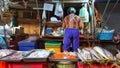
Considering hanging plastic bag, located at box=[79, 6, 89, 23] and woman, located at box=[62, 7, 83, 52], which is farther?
hanging plastic bag, located at box=[79, 6, 89, 23]

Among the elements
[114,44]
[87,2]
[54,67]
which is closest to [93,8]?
[87,2]

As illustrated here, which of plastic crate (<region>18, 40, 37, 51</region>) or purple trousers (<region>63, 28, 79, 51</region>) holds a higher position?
purple trousers (<region>63, 28, 79, 51</region>)

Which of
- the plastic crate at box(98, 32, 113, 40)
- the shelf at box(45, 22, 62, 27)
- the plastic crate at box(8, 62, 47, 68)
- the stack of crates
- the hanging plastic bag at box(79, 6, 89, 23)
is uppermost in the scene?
the hanging plastic bag at box(79, 6, 89, 23)

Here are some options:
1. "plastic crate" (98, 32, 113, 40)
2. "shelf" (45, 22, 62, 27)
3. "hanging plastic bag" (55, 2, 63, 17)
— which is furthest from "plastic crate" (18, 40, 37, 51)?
"plastic crate" (98, 32, 113, 40)

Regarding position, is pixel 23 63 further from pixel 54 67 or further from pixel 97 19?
pixel 97 19

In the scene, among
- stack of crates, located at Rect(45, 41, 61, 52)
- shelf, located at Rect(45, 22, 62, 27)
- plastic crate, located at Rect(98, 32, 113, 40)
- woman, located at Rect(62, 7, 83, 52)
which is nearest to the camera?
woman, located at Rect(62, 7, 83, 52)

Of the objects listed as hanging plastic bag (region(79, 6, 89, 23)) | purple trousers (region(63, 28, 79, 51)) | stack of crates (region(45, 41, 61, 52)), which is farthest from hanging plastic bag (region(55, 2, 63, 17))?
purple trousers (region(63, 28, 79, 51))

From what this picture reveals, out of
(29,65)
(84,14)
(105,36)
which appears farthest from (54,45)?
(29,65)

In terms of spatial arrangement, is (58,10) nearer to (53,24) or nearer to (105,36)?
(53,24)

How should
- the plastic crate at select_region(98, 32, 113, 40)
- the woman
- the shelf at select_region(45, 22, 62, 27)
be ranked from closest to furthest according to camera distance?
the woman → the plastic crate at select_region(98, 32, 113, 40) → the shelf at select_region(45, 22, 62, 27)

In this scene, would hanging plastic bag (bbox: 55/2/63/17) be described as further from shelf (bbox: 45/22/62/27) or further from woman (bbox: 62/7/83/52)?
woman (bbox: 62/7/83/52)

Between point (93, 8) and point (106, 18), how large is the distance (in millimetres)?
755

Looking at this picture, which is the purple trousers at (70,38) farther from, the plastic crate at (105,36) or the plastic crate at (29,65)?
the plastic crate at (29,65)

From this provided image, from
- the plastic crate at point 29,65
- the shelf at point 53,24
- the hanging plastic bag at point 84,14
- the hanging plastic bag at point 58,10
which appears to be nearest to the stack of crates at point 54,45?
the shelf at point 53,24
